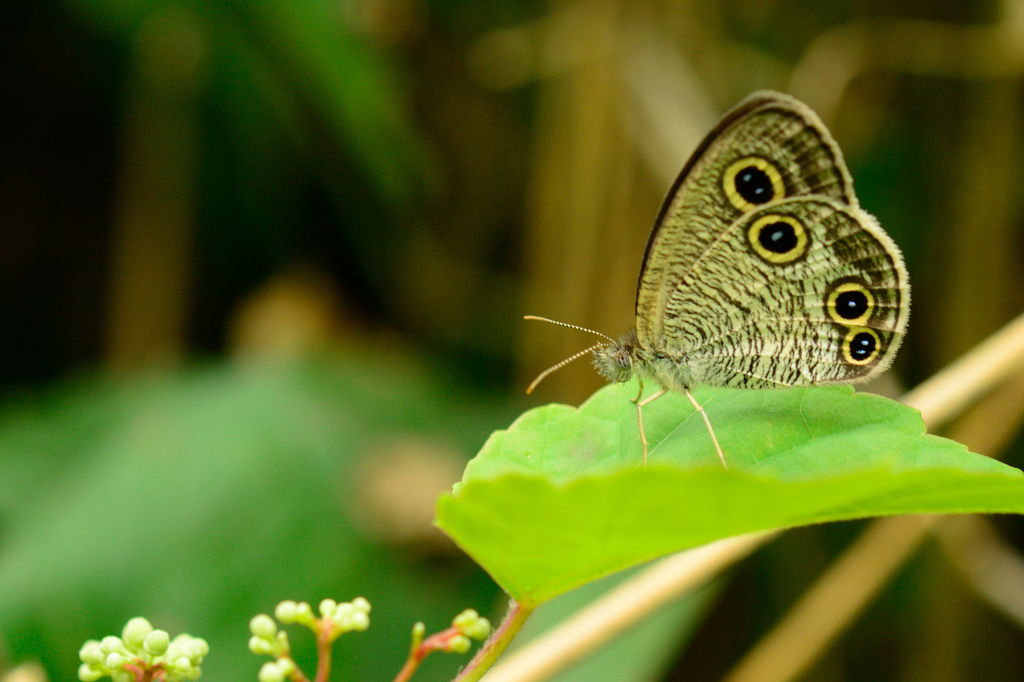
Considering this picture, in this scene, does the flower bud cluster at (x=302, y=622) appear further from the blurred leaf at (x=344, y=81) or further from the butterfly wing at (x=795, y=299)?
the blurred leaf at (x=344, y=81)

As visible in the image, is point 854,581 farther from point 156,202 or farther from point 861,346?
point 156,202

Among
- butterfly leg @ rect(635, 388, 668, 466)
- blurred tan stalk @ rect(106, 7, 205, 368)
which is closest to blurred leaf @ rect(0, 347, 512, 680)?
blurred tan stalk @ rect(106, 7, 205, 368)

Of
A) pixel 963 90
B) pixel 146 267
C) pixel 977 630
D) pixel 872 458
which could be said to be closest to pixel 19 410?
pixel 146 267

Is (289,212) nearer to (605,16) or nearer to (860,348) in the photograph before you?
(605,16)

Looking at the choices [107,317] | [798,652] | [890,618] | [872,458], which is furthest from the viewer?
[107,317]

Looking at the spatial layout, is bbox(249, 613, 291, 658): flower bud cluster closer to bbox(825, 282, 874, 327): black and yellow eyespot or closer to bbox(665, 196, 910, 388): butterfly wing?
bbox(665, 196, 910, 388): butterfly wing

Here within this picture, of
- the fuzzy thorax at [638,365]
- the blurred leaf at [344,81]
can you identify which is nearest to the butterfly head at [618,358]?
the fuzzy thorax at [638,365]
